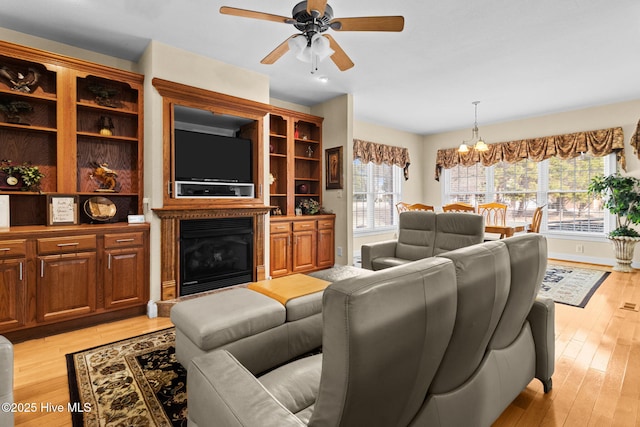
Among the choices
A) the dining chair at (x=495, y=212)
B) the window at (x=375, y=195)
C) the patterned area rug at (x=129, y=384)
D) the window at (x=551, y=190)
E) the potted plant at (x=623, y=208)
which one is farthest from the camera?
the window at (x=375, y=195)

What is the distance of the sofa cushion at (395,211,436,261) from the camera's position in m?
3.87

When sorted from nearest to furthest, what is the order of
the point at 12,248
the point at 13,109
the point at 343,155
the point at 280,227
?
1. the point at 12,248
2. the point at 13,109
3. the point at 280,227
4. the point at 343,155

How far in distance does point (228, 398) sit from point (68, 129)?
10.8ft

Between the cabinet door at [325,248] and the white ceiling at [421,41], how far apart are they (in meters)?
2.14

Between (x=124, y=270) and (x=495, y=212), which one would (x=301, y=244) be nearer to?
(x=124, y=270)

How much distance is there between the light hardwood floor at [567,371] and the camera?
67.3 inches

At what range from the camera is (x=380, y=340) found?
→ 707mm

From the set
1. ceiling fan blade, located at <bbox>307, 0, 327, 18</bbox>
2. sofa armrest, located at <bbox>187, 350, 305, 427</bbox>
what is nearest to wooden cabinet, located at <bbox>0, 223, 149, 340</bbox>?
sofa armrest, located at <bbox>187, 350, 305, 427</bbox>

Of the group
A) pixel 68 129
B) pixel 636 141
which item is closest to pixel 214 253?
pixel 68 129

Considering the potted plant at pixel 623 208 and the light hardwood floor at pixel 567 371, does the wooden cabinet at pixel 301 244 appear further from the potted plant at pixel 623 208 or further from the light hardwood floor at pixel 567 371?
the potted plant at pixel 623 208

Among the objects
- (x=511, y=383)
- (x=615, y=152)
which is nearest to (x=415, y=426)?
(x=511, y=383)

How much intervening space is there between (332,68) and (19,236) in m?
3.46

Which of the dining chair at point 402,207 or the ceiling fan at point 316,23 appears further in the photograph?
the dining chair at point 402,207

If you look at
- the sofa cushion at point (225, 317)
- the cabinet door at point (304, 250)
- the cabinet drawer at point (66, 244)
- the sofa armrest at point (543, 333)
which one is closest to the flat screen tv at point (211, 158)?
the cabinet drawer at point (66, 244)
